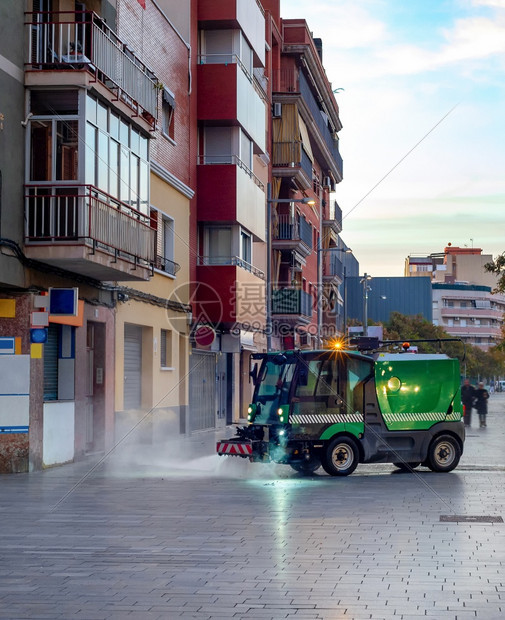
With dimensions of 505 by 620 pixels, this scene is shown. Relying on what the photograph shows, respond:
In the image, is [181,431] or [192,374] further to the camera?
[192,374]

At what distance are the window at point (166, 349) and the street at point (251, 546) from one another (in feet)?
35.7

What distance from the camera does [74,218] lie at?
63.7ft

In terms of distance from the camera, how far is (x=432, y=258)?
19112 centimetres

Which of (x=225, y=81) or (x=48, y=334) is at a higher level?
(x=225, y=81)

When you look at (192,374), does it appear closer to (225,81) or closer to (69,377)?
(225,81)

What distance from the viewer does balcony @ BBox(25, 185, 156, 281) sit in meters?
19.1

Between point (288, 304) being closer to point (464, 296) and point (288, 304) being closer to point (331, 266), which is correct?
point (331, 266)

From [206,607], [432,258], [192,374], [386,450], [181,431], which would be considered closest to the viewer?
[206,607]

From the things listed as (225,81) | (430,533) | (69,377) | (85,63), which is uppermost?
(225,81)

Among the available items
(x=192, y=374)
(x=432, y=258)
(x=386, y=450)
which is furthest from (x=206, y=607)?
(x=432, y=258)

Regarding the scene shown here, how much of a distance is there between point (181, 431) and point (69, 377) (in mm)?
9468

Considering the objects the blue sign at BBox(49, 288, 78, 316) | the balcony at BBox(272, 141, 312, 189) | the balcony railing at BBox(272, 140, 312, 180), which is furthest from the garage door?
the balcony railing at BBox(272, 140, 312, 180)

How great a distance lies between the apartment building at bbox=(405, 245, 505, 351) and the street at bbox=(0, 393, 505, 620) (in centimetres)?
15339

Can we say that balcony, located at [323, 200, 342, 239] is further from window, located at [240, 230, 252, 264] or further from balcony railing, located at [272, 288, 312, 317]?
window, located at [240, 230, 252, 264]
